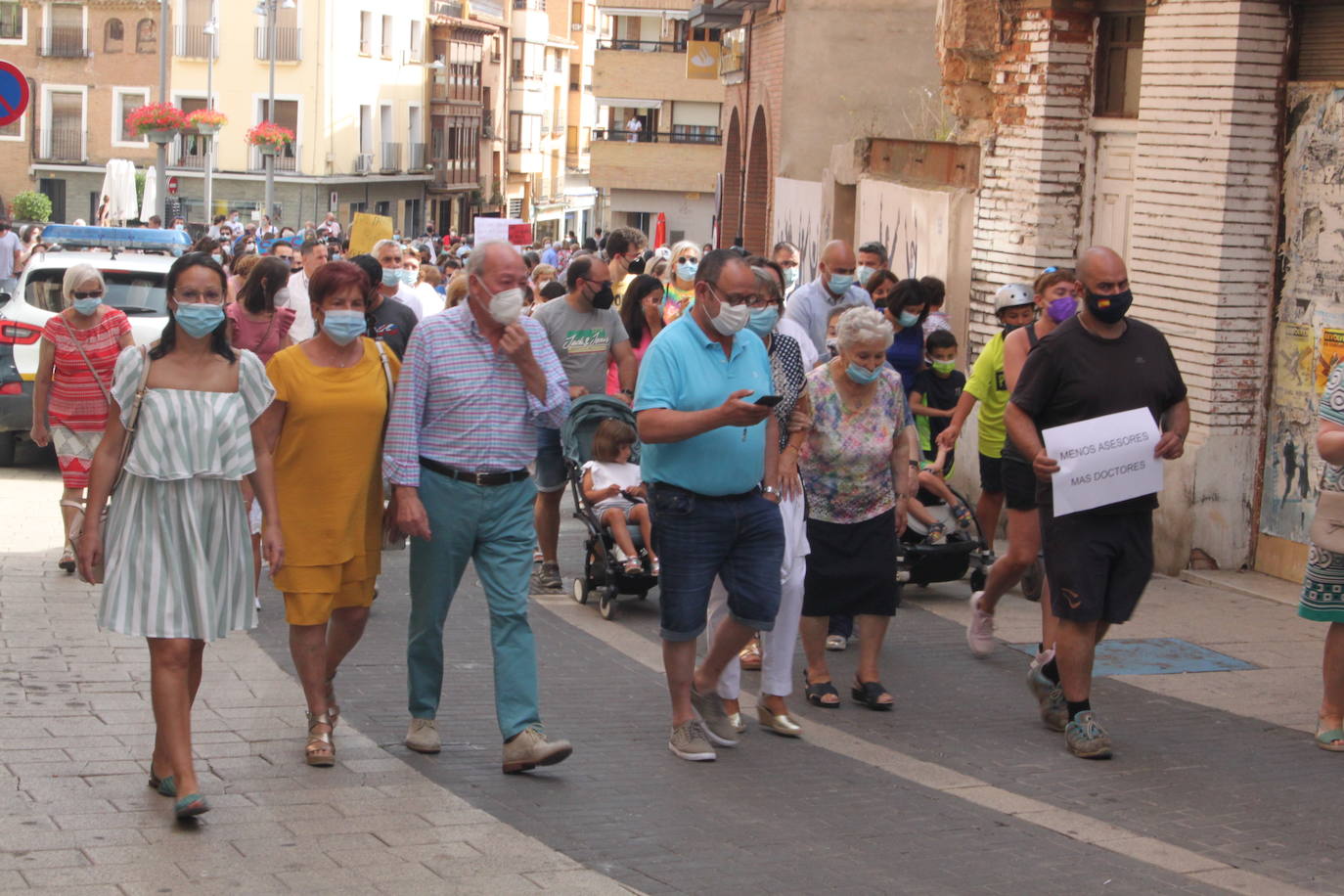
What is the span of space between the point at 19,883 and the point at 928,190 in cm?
1173

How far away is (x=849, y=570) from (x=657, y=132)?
55.6 metres

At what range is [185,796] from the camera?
19.6 ft

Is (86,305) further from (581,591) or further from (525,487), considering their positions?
(525,487)

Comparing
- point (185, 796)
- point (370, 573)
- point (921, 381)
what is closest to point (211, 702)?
point (370, 573)

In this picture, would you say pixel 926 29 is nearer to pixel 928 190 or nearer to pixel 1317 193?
pixel 928 190

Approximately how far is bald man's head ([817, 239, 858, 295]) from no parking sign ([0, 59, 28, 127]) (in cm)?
507

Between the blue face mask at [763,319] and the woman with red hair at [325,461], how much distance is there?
1616 millimetres

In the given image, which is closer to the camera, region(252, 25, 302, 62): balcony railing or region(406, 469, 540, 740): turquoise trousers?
region(406, 469, 540, 740): turquoise trousers

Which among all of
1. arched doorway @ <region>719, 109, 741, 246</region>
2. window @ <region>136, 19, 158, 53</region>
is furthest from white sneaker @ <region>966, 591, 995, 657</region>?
window @ <region>136, 19, 158, 53</region>

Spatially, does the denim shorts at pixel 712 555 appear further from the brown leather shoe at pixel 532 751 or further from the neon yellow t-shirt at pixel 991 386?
the neon yellow t-shirt at pixel 991 386

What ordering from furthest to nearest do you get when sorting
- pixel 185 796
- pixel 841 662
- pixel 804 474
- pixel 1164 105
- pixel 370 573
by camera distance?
pixel 1164 105 → pixel 841 662 → pixel 804 474 → pixel 370 573 → pixel 185 796

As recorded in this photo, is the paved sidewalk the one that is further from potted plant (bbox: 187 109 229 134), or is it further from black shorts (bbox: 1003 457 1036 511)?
potted plant (bbox: 187 109 229 134)

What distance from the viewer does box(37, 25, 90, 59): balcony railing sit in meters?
71.9

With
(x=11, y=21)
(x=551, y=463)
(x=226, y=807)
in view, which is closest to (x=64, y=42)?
(x=11, y=21)
